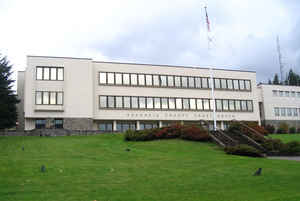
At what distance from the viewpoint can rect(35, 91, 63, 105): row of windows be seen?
4266 centimetres

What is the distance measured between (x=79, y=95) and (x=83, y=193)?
3597 cm

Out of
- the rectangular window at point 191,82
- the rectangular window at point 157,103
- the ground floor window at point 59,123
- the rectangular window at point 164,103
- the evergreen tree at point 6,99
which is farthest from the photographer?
the rectangular window at point 191,82

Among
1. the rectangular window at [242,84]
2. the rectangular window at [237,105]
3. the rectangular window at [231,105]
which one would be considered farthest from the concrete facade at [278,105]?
the rectangular window at [231,105]

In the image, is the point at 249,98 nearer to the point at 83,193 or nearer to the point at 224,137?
the point at 224,137

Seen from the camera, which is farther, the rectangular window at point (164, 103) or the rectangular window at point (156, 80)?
the rectangular window at point (156, 80)

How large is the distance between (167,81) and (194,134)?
2222 cm

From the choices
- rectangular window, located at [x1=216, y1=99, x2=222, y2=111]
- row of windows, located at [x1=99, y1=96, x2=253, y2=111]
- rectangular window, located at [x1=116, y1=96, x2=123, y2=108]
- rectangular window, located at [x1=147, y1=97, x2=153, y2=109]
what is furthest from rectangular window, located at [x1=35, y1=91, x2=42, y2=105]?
rectangular window, located at [x1=216, y1=99, x2=222, y2=111]

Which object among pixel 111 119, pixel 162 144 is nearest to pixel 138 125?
pixel 111 119

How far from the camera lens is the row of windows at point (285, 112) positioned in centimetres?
5860

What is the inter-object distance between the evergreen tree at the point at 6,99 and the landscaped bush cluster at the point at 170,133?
1689cm

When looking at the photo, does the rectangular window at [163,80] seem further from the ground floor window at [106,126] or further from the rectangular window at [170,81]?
the ground floor window at [106,126]

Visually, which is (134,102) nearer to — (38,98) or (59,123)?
(59,123)

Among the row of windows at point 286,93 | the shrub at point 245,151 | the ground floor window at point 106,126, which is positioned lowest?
the shrub at point 245,151

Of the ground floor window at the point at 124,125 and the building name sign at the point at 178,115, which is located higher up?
the building name sign at the point at 178,115
